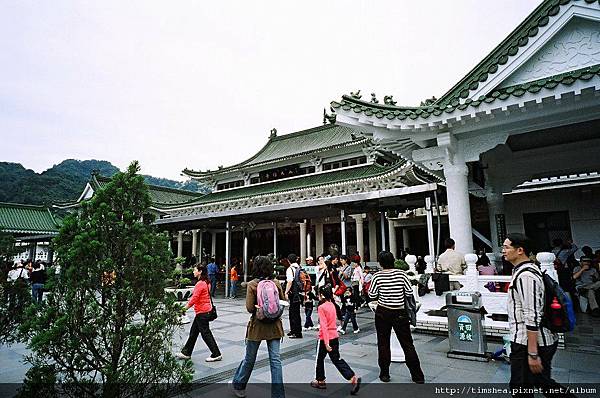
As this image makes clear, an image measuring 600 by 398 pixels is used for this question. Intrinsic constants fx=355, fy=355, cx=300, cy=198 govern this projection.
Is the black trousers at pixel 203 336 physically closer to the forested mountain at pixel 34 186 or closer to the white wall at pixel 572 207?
the white wall at pixel 572 207

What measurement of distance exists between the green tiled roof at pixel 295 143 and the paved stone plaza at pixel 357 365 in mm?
15177

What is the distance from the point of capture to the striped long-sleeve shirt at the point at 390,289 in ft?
14.7

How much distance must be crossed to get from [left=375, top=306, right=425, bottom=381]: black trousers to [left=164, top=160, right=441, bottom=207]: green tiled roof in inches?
284

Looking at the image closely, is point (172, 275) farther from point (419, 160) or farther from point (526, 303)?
point (419, 160)

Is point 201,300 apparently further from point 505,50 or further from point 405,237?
point 405,237

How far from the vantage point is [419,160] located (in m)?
7.34

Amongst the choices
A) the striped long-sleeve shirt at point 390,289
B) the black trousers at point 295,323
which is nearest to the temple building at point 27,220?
the black trousers at point 295,323

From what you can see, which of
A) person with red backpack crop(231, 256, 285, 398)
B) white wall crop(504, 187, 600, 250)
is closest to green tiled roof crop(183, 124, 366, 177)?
white wall crop(504, 187, 600, 250)

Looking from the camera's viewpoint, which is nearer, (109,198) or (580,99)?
(109,198)

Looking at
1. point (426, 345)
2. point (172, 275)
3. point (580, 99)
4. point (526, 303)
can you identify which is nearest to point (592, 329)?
point (426, 345)

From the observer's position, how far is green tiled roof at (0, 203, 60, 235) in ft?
93.5

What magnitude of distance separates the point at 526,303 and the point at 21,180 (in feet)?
222

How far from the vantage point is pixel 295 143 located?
25.8 metres

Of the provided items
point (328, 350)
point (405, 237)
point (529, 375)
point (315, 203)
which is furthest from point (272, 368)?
point (405, 237)
